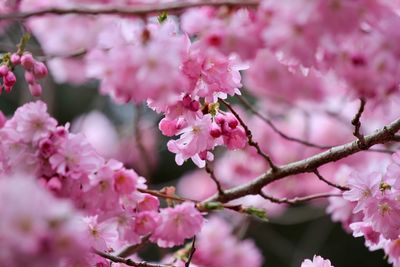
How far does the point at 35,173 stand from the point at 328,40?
55 cm

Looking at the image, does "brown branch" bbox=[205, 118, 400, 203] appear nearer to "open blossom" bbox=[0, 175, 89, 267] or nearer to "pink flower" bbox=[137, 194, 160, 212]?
"pink flower" bbox=[137, 194, 160, 212]

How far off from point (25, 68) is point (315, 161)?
2.14ft

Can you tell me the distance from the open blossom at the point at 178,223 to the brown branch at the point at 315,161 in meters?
0.23

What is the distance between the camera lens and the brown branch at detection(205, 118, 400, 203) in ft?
4.83

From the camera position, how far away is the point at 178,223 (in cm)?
142

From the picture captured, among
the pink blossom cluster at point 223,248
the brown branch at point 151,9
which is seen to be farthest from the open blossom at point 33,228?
the pink blossom cluster at point 223,248

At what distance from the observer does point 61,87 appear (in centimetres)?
599

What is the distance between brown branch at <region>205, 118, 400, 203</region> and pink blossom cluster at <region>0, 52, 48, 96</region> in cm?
50

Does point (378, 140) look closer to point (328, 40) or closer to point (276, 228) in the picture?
point (328, 40)

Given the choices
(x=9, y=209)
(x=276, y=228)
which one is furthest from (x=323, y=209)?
(x=9, y=209)

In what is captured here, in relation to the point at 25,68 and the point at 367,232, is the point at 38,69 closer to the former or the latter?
the point at 25,68

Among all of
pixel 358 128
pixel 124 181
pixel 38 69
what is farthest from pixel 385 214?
pixel 38 69

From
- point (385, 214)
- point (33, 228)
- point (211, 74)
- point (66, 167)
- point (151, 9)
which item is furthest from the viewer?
point (385, 214)

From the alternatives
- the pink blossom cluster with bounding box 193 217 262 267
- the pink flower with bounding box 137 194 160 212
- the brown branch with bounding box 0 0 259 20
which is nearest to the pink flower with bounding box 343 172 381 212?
the pink flower with bounding box 137 194 160 212
